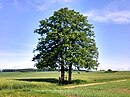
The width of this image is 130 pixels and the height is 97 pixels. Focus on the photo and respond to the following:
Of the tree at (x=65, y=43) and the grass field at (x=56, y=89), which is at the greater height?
the tree at (x=65, y=43)

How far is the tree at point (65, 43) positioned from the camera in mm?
72000

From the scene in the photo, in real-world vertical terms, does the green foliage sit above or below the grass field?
above

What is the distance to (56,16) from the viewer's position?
7519 centimetres

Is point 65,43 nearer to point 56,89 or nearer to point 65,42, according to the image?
point 65,42

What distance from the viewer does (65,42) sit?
235ft

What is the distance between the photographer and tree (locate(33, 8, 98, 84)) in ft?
236

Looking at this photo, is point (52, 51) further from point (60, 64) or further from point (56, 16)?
point (56, 16)

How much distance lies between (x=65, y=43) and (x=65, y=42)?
283 millimetres

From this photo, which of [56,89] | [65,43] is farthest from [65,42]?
[56,89]

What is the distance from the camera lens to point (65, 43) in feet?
236

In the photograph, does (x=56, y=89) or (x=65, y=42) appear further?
(x=65, y=42)

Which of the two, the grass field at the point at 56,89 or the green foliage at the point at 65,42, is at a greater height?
the green foliage at the point at 65,42

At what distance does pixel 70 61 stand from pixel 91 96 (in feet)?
128

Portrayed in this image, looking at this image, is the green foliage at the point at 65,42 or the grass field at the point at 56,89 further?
the green foliage at the point at 65,42
